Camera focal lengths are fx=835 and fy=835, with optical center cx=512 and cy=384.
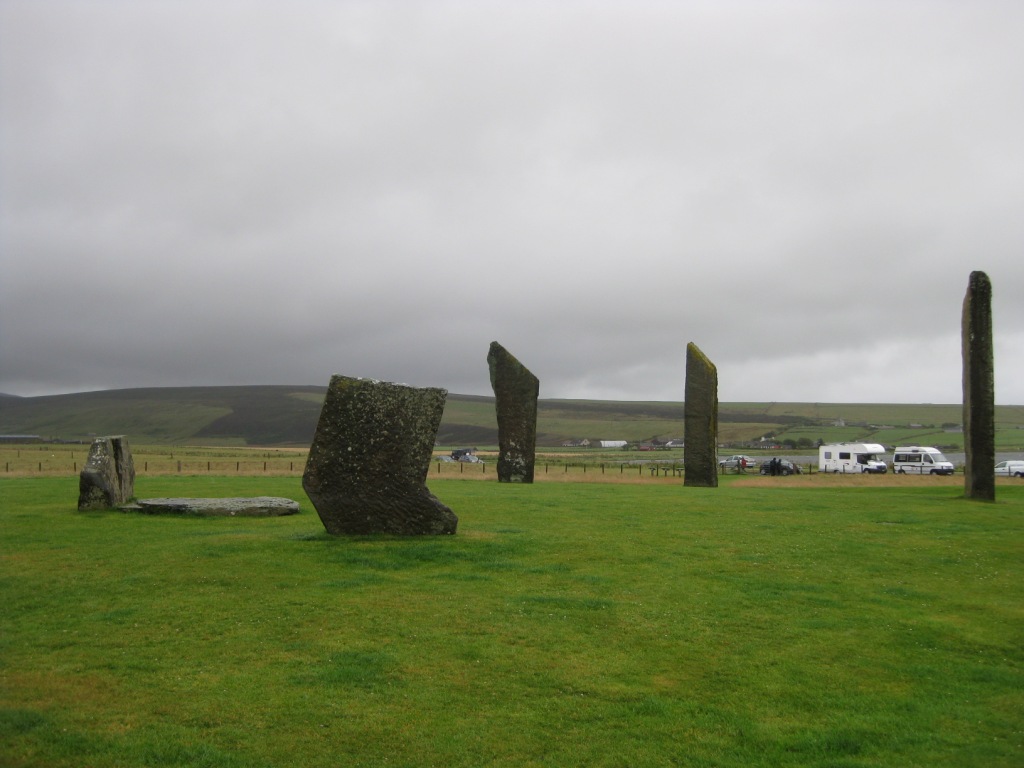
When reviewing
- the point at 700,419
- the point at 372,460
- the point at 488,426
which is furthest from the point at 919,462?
the point at 488,426

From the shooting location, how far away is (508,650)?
876cm

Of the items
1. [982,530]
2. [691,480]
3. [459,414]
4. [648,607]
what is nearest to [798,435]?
[459,414]

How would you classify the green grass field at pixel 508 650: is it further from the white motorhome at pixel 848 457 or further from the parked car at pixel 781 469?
the white motorhome at pixel 848 457

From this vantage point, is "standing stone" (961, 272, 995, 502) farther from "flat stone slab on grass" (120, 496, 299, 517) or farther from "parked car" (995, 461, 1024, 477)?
"parked car" (995, 461, 1024, 477)

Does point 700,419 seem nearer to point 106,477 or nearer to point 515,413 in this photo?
point 515,413

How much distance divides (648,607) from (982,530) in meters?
10.9

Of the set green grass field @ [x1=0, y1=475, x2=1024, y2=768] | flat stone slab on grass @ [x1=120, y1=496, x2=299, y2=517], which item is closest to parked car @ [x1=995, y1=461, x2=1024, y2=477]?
green grass field @ [x1=0, y1=475, x2=1024, y2=768]

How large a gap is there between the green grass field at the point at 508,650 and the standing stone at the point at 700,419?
17.4 metres

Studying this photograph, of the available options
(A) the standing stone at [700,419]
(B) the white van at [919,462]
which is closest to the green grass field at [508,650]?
(A) the standing stone at [700,419]

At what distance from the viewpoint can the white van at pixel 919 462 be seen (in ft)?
182

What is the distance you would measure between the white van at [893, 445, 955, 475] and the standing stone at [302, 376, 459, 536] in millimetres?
48570

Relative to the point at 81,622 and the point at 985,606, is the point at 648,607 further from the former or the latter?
the point at 81,622

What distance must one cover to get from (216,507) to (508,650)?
1278cm

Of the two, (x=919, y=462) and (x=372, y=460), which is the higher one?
(x=372, y=460)
